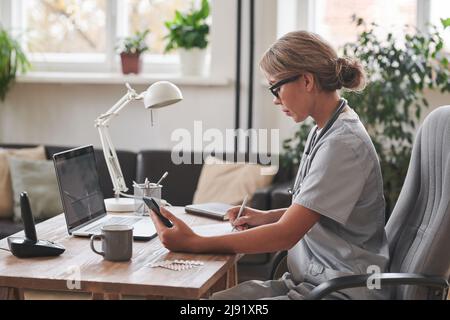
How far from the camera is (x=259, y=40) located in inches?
175

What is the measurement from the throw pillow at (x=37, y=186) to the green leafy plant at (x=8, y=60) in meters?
0.64

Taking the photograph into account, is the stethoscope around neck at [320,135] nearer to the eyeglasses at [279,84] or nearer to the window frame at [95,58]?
the eyeglasses at [279,84]

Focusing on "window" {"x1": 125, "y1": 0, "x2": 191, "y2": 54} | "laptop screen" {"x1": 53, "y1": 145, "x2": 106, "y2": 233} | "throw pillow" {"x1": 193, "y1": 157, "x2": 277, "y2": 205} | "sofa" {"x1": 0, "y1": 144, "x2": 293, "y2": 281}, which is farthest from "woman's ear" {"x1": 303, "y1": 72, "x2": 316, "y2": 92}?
"window" {"x1": 125, "y1": 0, "x2": 191, "y2": 54}

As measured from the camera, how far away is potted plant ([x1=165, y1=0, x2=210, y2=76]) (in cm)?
454

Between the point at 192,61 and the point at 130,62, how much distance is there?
1.25ft

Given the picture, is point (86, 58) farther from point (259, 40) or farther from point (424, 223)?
point (424, 223)

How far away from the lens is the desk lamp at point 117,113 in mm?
2459

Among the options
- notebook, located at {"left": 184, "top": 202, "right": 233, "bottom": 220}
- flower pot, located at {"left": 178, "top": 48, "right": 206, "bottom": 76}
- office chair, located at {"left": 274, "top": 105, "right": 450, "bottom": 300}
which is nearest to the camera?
office chair, located at {"left": 274, "top": 105, "right": 450, "bottom": 300}

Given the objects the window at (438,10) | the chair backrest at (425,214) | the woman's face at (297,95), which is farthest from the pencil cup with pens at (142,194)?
the window at (438,10)

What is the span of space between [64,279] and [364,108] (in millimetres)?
2440

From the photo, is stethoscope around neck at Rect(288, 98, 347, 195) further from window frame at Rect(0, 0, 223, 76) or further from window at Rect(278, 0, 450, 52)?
window frame at Rect(0, 0, 223, 76)

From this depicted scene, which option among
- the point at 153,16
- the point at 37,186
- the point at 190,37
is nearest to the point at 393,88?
the point at 190,37

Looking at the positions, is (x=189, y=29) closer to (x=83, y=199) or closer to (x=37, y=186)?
(x=37, y=186)

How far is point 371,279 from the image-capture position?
6.18 ft
